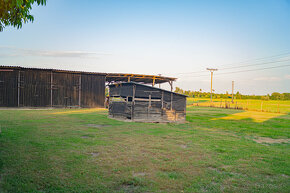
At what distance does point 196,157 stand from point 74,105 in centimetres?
2417

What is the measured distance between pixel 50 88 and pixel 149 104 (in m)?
16.1

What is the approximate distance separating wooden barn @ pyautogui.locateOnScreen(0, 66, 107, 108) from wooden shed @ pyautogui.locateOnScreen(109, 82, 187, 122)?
1302 centimetres

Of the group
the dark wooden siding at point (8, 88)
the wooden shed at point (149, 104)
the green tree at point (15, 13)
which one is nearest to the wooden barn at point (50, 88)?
the dark wooden siding at point (8, 88)

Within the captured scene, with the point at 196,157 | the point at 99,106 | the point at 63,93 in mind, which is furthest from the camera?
the point at 99,106

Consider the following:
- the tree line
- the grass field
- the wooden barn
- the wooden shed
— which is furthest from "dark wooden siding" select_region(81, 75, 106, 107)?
the tree line

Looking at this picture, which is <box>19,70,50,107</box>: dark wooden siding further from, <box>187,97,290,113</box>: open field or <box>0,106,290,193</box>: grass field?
<box>187,97,290,113</box>: open field

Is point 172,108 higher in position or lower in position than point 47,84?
Answer: lower

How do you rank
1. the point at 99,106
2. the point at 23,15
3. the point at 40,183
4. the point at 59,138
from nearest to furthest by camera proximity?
the point at 40,183 → the point at 23,15 → the point at 59,138 → the point at 99,106

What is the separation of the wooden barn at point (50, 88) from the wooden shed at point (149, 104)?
42.7 ft

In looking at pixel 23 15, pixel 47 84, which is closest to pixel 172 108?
pixel 23 15

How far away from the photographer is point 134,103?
15625 millimetres

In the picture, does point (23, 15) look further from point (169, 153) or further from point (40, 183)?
point (169, 153)

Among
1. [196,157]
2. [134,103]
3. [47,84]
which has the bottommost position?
[196,157]

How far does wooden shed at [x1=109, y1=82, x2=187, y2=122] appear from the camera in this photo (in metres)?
15.7
